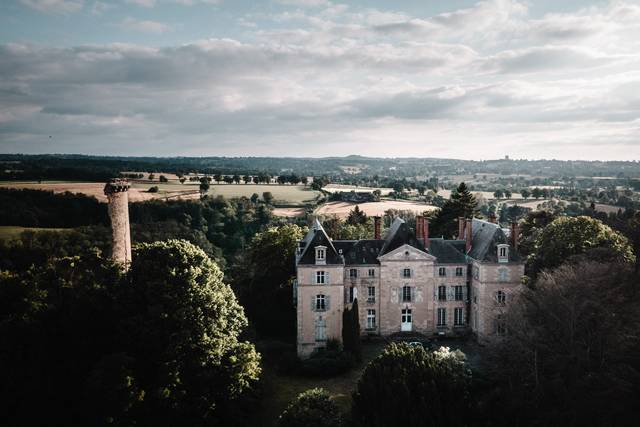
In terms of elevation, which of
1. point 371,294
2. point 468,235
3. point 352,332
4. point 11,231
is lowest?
point 352,332

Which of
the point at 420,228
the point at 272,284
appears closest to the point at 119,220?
the point at 272,284

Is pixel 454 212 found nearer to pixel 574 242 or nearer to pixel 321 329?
pixel 574 242

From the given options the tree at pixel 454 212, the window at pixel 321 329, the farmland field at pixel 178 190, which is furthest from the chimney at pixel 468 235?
the farmland field at pixel 178 190

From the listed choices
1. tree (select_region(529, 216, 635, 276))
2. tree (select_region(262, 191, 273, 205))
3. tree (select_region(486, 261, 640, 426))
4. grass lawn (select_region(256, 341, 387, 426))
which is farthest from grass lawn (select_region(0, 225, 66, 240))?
tree (select_region(529, 216, 635, 276))

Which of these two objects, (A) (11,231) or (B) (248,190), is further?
(B) (248,190)

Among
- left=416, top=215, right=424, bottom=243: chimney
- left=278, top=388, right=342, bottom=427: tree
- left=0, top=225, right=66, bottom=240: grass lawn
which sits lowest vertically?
left=278, top=388, right=342, bottom=427: tree

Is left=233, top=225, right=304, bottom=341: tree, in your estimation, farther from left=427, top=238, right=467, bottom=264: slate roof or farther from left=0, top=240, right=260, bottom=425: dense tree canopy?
left=0, top=240, right=260, bottom=425: dense tree canopy

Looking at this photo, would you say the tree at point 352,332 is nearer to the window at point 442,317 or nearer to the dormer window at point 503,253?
the window at point 442,317
